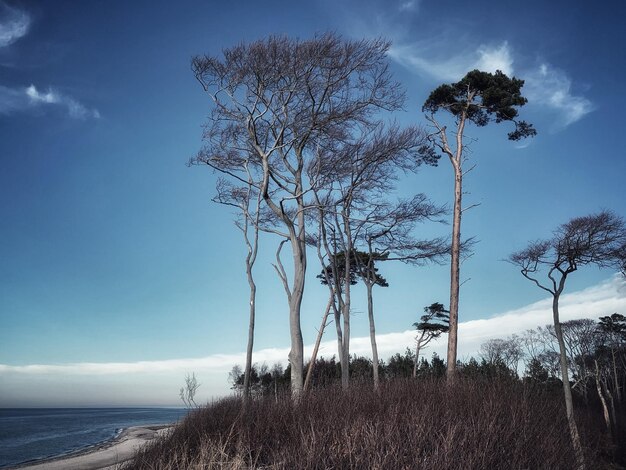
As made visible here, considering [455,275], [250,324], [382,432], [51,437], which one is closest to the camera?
[382,432]

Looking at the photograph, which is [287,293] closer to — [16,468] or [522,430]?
[522,430]

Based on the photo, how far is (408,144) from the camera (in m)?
14.4

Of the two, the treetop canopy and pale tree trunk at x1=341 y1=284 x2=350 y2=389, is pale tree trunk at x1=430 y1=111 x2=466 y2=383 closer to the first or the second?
the treetop canopy

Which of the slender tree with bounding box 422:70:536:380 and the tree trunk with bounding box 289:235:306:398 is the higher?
the slender tree with bounding box 422:70:536:380

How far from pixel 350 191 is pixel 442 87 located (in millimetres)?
4785

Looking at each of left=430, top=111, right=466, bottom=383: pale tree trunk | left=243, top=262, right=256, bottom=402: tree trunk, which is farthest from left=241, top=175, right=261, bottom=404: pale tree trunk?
left=430, top=111, right=466, bottom=383: pale tree trunk

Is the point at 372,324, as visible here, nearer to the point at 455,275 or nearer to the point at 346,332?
the point at 346,332

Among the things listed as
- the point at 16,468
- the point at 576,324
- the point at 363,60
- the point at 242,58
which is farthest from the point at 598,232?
the point at 16,468

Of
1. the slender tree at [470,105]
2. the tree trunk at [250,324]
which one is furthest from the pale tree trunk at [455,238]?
the tree trunk at [250,324]

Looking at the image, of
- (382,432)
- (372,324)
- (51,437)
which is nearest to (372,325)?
(372,324)

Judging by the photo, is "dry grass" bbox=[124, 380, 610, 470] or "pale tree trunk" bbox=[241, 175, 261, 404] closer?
"dry grass" bbox=[124, 380, 610, 470]

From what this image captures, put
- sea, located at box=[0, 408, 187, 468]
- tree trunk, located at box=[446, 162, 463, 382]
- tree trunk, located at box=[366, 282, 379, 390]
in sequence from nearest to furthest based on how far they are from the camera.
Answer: tree trunk, located at box=[446, 162, 463, 382] → tree trunk, located at box=[366, 282, 379, 390] → sea, located at box=[0, 408, 187, 468]

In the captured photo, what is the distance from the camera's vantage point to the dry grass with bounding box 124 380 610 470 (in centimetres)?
437

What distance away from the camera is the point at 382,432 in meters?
5.03
